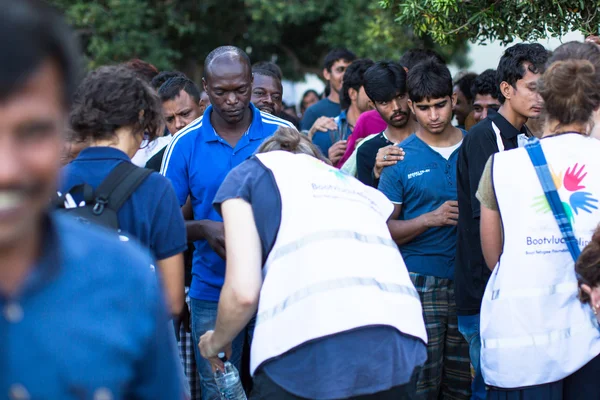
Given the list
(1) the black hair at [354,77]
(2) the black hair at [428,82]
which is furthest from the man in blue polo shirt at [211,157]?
(1) the black hair at [354,77]

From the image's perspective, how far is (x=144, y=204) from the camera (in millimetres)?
2984

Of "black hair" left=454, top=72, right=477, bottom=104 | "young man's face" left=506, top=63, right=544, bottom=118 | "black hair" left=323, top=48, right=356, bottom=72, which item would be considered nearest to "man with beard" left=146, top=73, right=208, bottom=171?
"young man's face" left=506, top=63, right=544, bottom=118

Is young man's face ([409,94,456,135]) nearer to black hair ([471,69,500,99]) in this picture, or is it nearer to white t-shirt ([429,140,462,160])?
white t-shirt ([429,140,462,160])

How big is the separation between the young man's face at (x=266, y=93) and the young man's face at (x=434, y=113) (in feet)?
4.93

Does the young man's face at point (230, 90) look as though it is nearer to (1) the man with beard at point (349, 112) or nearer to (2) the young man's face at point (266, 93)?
(2) the young man's face at point (266, 93)

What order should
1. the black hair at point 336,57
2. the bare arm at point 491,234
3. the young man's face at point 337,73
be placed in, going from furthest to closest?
the black hair at point 336,57
the young man's face at point 337,73
the bare arm at point 491,234

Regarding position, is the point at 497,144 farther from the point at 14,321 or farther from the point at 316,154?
the point at 14,321

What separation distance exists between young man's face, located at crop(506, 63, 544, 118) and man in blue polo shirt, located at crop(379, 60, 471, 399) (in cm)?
51

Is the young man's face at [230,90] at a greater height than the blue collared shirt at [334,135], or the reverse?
the young man's face at [230,90]

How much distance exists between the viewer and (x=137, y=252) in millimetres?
1611

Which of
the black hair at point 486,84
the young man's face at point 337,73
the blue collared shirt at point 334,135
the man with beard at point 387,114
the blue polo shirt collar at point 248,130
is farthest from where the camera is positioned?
the young man's face at point 337,73

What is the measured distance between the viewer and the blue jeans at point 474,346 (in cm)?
359

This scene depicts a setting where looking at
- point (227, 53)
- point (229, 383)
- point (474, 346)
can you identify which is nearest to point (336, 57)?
point (227, 53)

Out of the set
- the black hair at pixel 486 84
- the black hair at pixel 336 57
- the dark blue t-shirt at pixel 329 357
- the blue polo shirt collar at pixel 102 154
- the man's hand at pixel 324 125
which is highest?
the black hair at pixel 336 57
